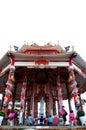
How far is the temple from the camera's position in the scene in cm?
1952

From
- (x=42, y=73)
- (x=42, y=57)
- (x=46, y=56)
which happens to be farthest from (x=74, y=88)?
(x=42, y=73)

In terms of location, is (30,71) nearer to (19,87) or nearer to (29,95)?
(29,95)

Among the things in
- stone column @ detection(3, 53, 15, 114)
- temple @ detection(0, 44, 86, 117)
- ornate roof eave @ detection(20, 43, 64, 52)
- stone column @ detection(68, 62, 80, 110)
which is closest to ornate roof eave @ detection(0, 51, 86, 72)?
temple @ detection(0, 44, 86, 117)

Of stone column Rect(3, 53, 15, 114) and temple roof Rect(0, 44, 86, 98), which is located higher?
temple roof Rect(0, 44, 86, 98)

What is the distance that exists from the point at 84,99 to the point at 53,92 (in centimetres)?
594

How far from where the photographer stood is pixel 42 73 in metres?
22.8

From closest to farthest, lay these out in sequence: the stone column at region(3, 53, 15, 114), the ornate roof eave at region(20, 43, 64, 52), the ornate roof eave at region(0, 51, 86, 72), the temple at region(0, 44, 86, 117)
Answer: the stone column at region(3, 53, 15, 114) → the ornate roof eave at region(0, 51, 86, 72) → the temple at region(0, 44, 86, 117) → the ornate roof eave at region(20, 43, 64, 52)

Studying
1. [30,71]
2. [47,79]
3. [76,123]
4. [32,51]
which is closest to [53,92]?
[47,79]

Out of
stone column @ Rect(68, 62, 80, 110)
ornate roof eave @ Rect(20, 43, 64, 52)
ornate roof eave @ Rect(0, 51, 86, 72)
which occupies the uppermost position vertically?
ornate roof eave @ Rect(20, 43, 64, 52)

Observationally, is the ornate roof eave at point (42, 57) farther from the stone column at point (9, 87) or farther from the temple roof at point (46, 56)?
the stone column at point (9, 87)

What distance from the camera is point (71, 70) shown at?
19.5 metres

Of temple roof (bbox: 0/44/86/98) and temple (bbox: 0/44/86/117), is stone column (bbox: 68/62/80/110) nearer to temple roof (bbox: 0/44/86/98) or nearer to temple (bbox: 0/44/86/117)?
temple (bbox: 0/44/86/117)

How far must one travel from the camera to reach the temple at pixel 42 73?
64.0ft

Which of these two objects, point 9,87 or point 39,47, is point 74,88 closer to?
point 9,87
